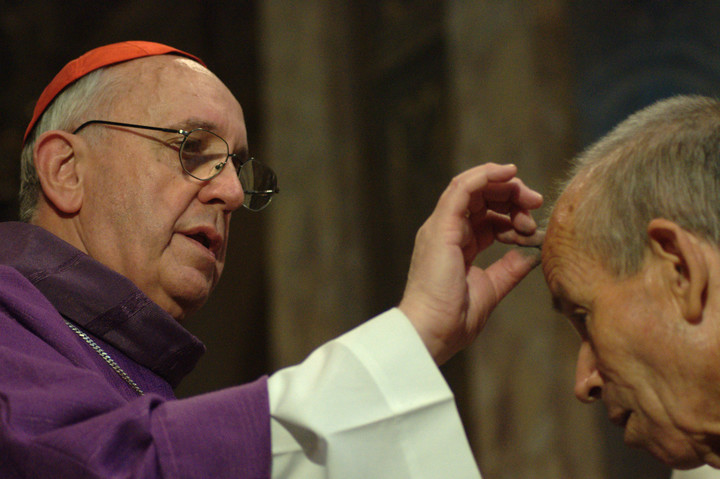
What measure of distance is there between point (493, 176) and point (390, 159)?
13.8 ft

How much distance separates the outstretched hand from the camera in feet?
5.86

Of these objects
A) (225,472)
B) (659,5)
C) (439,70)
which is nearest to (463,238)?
(225,472)

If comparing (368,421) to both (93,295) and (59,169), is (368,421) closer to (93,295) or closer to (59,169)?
(93,295)

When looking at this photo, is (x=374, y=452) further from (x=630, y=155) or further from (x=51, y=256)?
(x=51, y=256)

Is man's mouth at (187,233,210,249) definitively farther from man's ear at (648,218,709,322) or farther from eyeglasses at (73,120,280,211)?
man's ear at (648,218,709,322)

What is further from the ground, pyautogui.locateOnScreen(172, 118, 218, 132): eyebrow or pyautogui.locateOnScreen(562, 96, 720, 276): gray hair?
pyautogui.locateOnScreen(172, 118, 218, 132): eyebrow

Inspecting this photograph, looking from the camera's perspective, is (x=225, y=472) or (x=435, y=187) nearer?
(x=225, y=472)

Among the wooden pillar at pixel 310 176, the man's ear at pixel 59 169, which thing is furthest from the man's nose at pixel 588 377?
the wooden pillar at pixel 310 176

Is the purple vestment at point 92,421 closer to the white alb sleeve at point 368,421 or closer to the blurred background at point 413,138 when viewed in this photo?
the white alb sleeve at point 368,421

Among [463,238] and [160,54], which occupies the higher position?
[160,54]

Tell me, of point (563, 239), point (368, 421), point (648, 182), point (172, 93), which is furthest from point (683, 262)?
point (172, 93)

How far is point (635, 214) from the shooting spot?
1659 millimetres

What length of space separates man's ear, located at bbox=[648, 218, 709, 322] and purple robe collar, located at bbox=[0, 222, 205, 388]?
1.30 m

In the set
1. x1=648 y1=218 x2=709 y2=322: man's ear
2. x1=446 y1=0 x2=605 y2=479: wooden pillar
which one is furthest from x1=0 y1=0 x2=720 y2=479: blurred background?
x1=648 y1=218 x2=709 y2=322: man's ear
